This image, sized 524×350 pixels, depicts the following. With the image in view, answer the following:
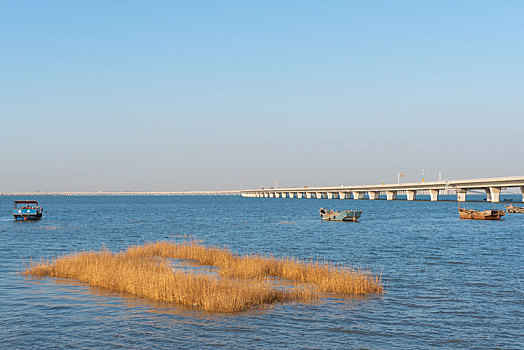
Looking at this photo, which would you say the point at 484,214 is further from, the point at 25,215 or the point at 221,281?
the point at 25,215

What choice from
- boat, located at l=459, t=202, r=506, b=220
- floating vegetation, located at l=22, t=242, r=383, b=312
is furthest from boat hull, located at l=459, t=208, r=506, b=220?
floating vegetation, located at l=22, t=242, r=383, b=312

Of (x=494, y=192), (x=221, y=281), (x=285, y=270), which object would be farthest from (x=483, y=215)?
(x=221, y=281)

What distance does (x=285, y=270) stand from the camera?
28625 mm

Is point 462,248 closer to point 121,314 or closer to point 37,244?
point 121,314

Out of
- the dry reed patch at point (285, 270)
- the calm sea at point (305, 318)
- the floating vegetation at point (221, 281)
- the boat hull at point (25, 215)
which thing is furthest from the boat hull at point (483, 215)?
the boat hull at point (25, 215)

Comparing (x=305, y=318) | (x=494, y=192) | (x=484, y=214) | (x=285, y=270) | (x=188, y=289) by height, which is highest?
Answer: (x=494, y=192)

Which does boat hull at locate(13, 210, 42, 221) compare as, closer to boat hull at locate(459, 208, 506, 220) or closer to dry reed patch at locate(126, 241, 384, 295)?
dry reed patch at locate(126, 241, 384, 295)

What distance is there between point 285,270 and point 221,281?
16.5 feet

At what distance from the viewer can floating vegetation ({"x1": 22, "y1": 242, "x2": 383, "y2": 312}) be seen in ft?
71.0

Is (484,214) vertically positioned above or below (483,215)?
above

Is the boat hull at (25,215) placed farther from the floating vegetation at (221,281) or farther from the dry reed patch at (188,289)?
the dry reed patch at (188,289)

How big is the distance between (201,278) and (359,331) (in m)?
9.10

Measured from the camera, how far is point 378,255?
40.8 m

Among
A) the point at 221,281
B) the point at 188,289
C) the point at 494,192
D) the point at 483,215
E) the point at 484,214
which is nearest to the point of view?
the point at 188,289
